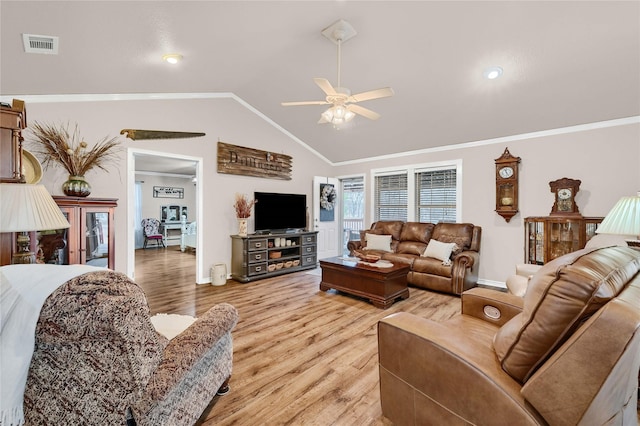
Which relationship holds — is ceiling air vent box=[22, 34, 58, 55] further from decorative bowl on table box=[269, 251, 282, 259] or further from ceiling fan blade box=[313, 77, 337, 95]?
decorative bowl on table box=[269, 251, 282, 259]

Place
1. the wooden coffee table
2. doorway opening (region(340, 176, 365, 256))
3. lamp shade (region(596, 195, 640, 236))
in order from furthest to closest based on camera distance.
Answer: doorway opening (region(340, 176, 365, 256)) < the wooden coffee table < lamp shade (region(596, 195, 640, 236))

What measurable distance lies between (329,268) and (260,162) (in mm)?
2512

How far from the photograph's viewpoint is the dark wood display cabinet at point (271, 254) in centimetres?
475

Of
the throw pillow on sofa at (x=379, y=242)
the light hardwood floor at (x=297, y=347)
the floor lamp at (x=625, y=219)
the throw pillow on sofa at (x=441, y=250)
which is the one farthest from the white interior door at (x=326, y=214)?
the floor lamp at (x=625, y=219)

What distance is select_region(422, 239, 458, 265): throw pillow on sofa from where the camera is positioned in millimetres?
4215

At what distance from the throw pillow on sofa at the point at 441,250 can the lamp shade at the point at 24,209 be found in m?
4.34

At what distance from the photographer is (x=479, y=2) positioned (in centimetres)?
248

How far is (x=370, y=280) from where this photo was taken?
11.8ft

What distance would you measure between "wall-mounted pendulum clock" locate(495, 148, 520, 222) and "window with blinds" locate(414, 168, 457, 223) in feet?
2.41

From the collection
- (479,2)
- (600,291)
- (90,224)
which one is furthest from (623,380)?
(90,224)

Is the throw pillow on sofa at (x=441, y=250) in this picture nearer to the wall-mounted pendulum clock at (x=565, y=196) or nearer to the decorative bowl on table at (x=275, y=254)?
the wall-mounted pendulum clock at (x=565, y=196)

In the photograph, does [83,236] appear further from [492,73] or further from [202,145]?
[492,73]

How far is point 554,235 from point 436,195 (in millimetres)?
1894

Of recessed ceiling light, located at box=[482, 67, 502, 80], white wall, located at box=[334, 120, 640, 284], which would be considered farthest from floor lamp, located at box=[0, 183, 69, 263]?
white wall, located at box=[334, 120, 640, 284]
